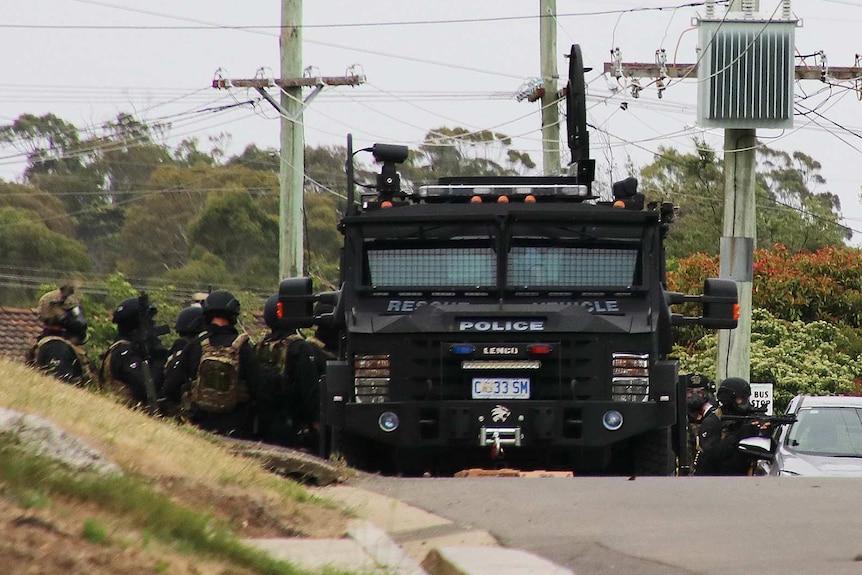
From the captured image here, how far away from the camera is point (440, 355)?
484 inches

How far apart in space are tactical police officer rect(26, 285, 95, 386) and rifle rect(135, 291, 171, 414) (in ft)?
1.70

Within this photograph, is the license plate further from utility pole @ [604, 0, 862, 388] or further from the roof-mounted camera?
utility pole @ [604, 0, 862, 388]

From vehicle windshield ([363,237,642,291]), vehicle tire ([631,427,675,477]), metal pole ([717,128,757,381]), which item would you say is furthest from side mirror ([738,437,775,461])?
metal pole ([717,128,757,381])

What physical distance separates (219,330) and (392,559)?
6.36 m

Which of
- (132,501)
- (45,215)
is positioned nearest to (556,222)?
(132,501)

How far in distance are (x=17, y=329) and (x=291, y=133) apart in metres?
16.3

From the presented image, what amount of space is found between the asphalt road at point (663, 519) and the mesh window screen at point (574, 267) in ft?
6.77

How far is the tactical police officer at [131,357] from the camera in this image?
13.8m

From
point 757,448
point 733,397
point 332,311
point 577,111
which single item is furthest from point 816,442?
point 332,311

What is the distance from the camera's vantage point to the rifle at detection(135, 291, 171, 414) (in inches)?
537

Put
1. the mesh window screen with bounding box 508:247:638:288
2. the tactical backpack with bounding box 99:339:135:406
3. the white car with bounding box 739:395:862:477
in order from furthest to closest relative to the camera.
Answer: the white car with bounding box 739:395:862:477 < the tactical backpack with bounding box 99:339:135:406 < the mesh window screen with bounding box 508:247:638:288

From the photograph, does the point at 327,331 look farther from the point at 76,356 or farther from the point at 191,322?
the point at 76,356

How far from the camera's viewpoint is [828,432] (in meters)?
15.0

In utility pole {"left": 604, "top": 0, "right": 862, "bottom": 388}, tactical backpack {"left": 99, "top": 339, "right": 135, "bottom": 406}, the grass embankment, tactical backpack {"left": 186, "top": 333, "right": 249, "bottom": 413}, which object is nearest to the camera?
the grass embankment
